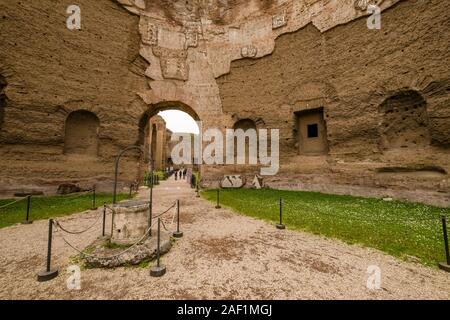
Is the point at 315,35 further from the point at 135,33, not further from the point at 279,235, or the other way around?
the point at 279,235

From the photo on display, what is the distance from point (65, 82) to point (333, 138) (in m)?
16.1

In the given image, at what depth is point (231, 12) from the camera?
18047mm

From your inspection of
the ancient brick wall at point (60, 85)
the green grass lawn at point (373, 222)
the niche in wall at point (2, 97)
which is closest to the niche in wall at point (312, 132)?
the green grass lawn at point (373, 222)

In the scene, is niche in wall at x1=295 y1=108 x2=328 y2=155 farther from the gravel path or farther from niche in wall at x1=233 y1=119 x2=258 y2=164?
the gravel path

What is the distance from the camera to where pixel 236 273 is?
355 centimetres

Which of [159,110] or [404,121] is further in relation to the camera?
[159,110]

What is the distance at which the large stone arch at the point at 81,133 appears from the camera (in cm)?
1262

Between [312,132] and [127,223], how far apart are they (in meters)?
13.3

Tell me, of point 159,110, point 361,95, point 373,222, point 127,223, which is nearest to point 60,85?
point 159,110

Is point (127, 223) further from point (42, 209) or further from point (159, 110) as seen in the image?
point (159, 110)

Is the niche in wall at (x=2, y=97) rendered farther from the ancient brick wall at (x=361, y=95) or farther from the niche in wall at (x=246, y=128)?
the niche in wall at (x=246, y=128)

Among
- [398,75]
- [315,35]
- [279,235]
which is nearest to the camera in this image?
[279,235]
